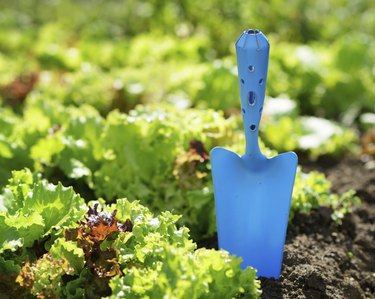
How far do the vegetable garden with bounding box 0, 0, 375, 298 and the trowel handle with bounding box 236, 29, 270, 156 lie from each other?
→ 0.39m

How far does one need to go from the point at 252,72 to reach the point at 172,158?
0.81 m

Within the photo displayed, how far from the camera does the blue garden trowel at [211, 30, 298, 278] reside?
2.08 m

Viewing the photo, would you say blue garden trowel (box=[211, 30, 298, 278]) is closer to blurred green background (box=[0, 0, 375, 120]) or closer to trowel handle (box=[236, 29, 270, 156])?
trowel handle (box=[236, 29, 270, 156])

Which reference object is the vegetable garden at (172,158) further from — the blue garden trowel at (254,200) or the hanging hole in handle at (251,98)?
the hanging hole in handle at (251,98)

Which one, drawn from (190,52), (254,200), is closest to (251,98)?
(254,200)

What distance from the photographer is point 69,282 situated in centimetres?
191

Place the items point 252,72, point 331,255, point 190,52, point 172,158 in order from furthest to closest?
1. point 190,52
2. point 172,158
3. point 331,255
4. point 252,72

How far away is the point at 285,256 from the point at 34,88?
7.77ft

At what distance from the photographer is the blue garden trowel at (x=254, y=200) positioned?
6.84ft

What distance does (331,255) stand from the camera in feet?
8.05

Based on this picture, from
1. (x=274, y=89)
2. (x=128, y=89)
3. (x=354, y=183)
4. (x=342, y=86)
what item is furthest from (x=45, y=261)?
(x=342, y=86)

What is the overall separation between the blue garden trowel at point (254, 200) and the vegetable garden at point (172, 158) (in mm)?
102

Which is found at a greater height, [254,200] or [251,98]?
[251,98]

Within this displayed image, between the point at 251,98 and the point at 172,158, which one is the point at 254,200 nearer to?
the point at 251,98
